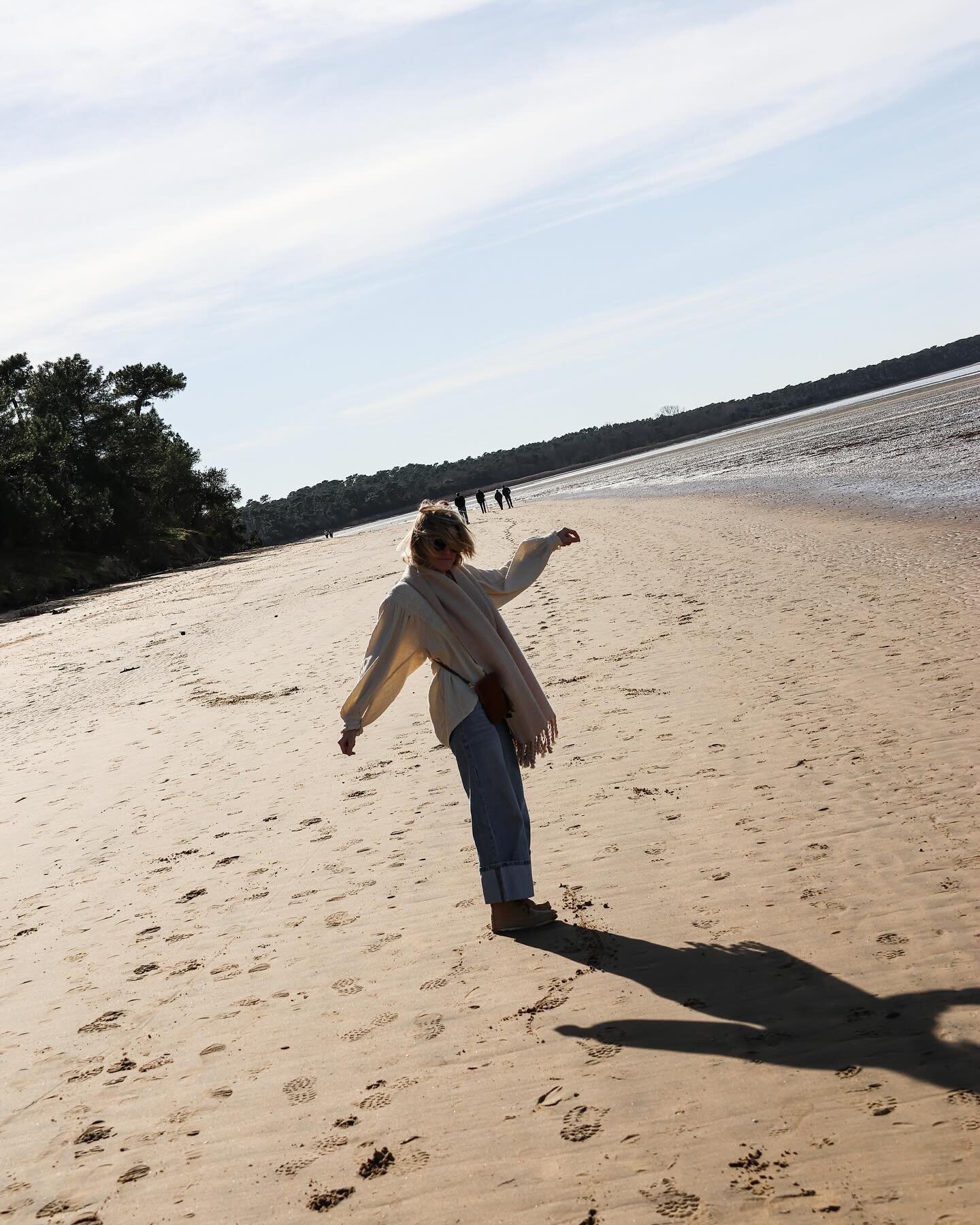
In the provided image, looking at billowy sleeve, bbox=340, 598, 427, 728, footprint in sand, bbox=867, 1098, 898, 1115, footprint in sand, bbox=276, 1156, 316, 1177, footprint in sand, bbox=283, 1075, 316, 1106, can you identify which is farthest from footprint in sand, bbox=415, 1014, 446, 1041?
footprint in sand, bbox=867, 1098, 898, 1115

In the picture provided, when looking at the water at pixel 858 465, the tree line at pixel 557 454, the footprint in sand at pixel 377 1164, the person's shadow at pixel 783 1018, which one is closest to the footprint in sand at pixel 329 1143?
the footprint in sand at pixel 377 1164

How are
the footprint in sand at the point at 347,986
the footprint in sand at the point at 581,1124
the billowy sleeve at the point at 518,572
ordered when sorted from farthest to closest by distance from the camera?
the billowy sleeve at the point at 518,572 → the footprint in sand at the point at 347,986 → the footprint in sand at the point at 581,1124

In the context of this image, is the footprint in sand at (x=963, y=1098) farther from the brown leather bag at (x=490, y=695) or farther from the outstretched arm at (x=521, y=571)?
the outstretched arm at (x=521, y=571)

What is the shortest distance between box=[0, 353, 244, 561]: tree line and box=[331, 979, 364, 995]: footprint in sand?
152 feet

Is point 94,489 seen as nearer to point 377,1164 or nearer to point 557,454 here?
point 377,1164

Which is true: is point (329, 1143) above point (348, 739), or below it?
below

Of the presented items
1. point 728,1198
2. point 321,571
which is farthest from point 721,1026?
point 321,571

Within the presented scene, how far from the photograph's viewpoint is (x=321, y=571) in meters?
32.0

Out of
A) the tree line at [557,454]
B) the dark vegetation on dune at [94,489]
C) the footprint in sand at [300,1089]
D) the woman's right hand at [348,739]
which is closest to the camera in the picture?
the footprint in sand at [300,1089]

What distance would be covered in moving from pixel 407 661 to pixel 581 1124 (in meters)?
2.23

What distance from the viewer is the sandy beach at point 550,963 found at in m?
3.34

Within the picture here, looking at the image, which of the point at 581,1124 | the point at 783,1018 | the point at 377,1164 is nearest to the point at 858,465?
the point at 783,1018

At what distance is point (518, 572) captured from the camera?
17.9ft

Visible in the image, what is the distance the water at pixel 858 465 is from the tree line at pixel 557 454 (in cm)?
5912
